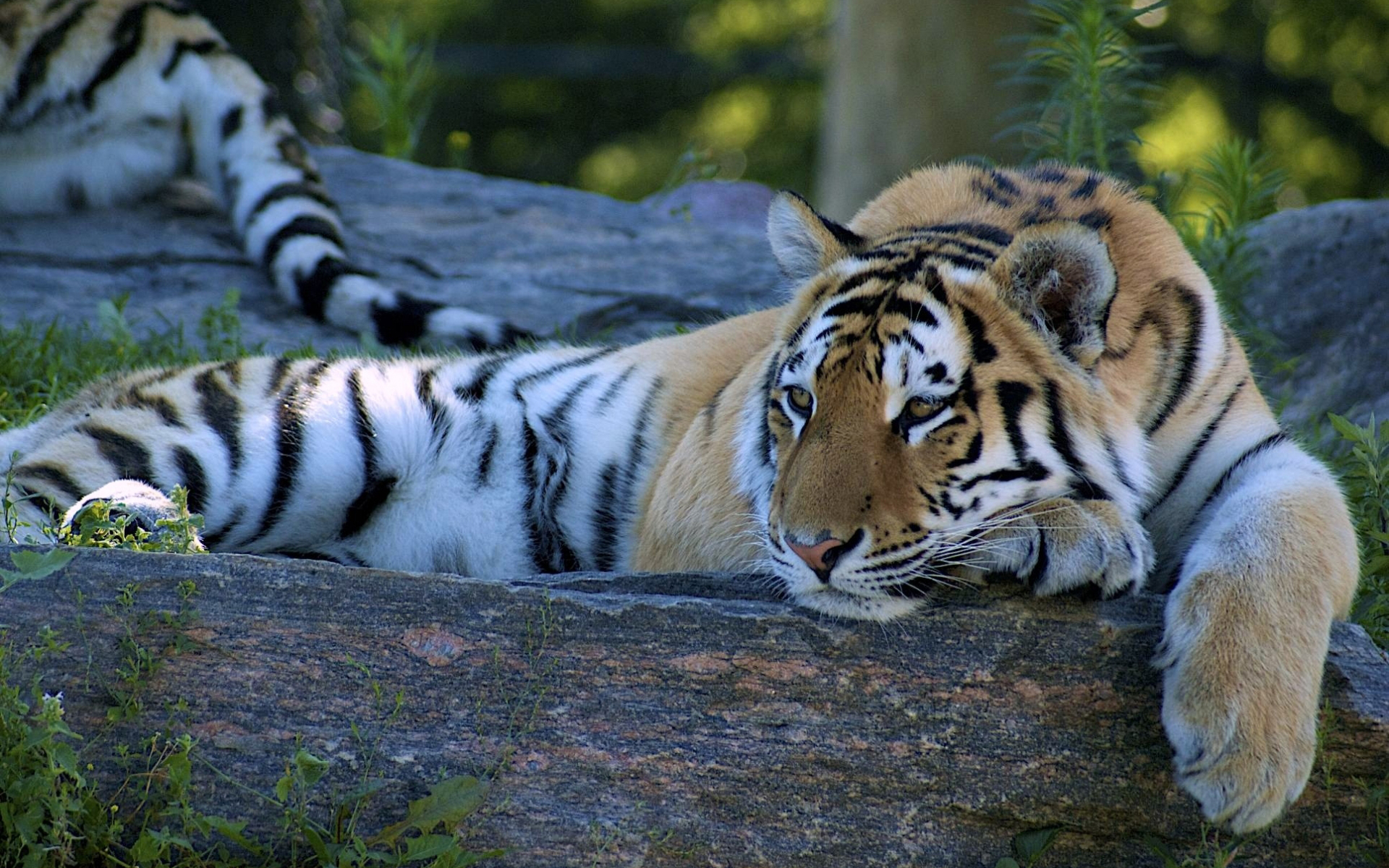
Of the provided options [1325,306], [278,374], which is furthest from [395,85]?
[1325,306]

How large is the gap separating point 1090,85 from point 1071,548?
2381 millimetres

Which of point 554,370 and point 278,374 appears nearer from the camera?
point 278,374

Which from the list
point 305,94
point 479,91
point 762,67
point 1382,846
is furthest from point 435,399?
point 479,91

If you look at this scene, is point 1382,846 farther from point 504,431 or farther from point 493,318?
point 493,318

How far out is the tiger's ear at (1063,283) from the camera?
2.24 metres

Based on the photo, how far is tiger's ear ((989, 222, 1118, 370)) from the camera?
88.1 inches

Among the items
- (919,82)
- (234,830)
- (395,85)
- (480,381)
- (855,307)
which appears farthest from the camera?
(919,82)

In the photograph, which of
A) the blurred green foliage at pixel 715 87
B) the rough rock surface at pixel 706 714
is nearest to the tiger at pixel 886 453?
the rough rock surface at pixel 706 714

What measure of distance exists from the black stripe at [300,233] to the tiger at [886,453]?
1.69 metres

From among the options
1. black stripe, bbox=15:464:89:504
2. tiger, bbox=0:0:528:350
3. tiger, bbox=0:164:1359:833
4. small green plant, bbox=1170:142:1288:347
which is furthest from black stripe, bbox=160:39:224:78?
small green plant, bbox=1170:142:1288:347

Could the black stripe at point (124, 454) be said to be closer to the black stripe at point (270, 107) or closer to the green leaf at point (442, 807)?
the green leaf at point (442, 807)

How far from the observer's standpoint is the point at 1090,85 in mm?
4160

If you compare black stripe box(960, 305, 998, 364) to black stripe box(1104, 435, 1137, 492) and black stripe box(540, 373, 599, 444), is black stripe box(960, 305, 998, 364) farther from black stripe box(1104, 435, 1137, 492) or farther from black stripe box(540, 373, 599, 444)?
black stripe box(540, 373, 599, 444)

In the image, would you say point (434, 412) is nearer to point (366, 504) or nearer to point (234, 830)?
point (366, 504)
